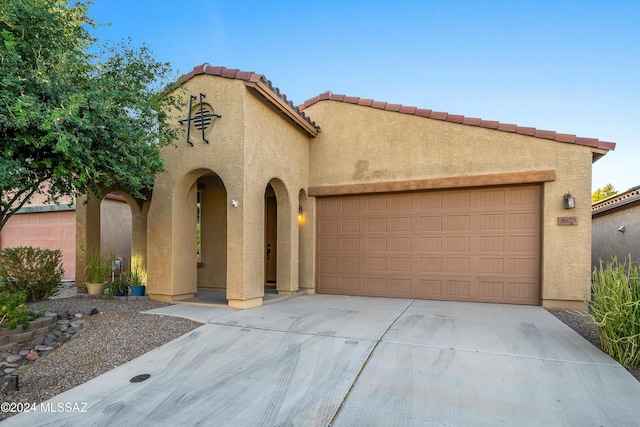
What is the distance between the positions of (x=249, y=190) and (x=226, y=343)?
305cm

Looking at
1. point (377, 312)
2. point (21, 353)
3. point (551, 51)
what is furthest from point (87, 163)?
point (551, 51)

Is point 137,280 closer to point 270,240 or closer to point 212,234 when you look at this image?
point 212,234

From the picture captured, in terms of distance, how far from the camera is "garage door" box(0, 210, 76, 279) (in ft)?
40.2

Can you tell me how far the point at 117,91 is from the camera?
15.5 feet

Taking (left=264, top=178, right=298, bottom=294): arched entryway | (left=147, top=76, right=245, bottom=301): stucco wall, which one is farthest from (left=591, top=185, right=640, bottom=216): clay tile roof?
(left=147, top=76, right=245, bottom=301): stucco wall

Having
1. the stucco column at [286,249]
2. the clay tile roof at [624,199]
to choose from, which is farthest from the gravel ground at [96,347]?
the clay tile roof at [624,199]

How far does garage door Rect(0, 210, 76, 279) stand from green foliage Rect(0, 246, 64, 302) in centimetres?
585

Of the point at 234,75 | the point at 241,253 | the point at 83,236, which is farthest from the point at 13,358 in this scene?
the point at 234,75

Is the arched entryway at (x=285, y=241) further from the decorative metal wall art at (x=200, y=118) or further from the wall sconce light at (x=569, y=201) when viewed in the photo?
the wall sconce light at (x=569, y=201)

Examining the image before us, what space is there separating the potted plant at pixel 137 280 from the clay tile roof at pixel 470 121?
6.18 meters

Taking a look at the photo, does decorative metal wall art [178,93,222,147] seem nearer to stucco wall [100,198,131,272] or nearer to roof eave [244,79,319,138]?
roof eave [244,79,319,138]

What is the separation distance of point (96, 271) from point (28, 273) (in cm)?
125

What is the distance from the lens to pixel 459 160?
25.1 ft

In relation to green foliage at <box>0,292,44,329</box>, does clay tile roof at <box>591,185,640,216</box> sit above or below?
above
